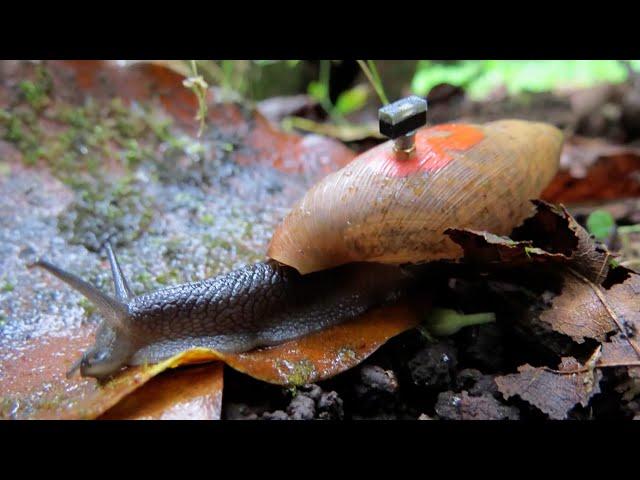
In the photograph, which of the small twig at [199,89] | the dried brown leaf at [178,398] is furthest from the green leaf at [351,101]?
the dried brown leaf at [178,398]

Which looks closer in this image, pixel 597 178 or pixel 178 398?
pixel 178 398

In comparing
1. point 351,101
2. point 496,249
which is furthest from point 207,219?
point 351,101

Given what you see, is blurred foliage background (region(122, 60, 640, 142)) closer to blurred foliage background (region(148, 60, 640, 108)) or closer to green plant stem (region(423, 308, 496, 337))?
blurred foliage background (region(148, 60, 640, 108))

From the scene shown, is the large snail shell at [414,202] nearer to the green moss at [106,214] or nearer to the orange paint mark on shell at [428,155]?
the orange paint mark on shell at [428,155]

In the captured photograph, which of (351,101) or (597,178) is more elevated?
(351,101)

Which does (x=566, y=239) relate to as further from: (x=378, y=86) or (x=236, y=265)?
(x=378, y=86)

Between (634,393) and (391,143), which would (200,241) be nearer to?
(391,143)
